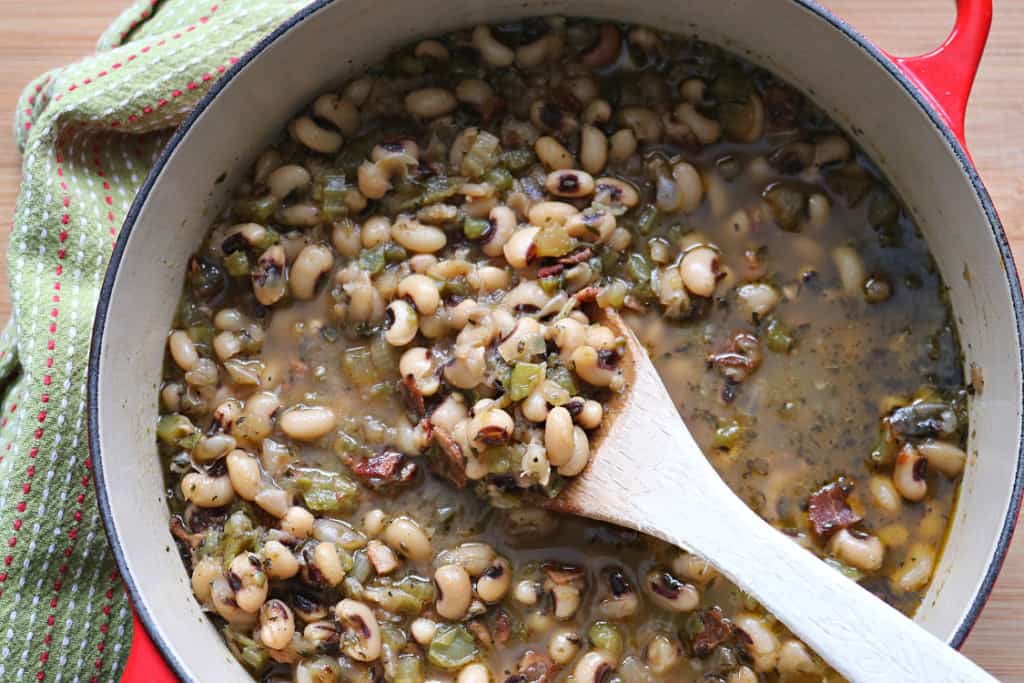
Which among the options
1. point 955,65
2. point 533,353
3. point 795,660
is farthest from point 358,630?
point 955,65

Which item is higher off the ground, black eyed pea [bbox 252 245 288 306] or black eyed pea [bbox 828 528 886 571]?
black eyed pea [bbox 252 245 288 306]

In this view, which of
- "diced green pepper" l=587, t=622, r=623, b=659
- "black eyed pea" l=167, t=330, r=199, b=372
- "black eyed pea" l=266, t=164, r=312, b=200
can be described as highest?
"black eyed pea" l=266, t=164, r=312, b=200

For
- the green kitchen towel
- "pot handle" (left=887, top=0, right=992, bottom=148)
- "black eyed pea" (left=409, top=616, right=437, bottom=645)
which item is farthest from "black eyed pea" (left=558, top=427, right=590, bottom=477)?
the green kitchen towel

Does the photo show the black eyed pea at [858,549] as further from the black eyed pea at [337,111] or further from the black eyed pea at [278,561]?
the black eyed pea at [337,111]

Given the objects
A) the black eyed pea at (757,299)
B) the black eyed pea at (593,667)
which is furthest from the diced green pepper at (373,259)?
the black eyed pea at (593,667)

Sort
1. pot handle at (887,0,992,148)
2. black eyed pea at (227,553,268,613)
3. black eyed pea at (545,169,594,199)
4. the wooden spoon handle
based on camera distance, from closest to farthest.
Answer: the wooden spoon handle, pot handle at (887,0,992,148), black eyed pea at (227,553,268,613), black eyed pea at (545,169,594,199)

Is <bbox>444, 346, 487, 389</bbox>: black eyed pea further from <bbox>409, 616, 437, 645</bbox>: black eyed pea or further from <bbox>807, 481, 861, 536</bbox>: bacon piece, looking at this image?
<bbox>807, 481, 861, 536</bbox>: bacon piece

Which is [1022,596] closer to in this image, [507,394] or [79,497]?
[507,394]
